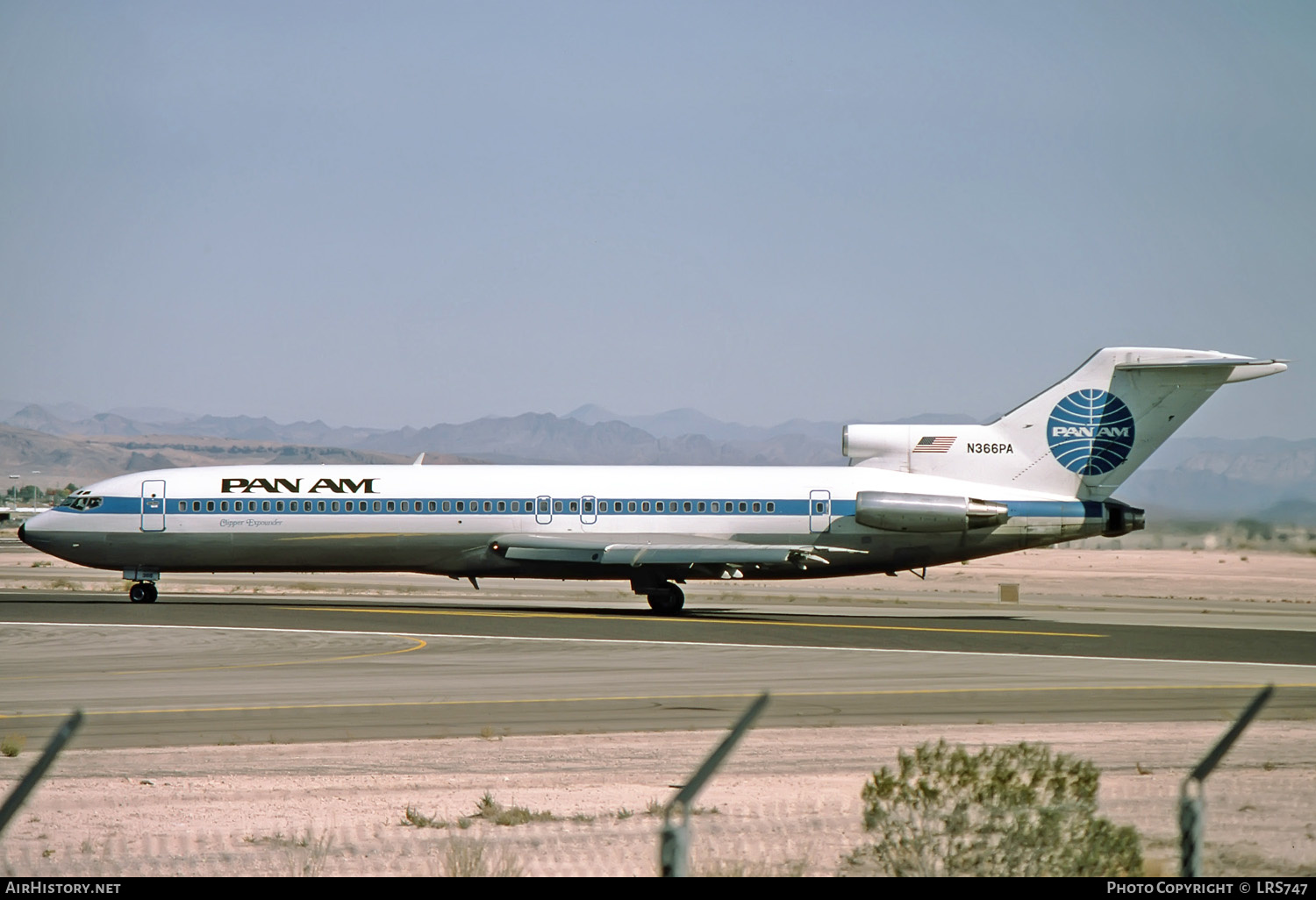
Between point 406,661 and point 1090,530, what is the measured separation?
789 inches

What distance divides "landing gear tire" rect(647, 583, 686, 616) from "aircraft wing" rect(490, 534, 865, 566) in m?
1.49

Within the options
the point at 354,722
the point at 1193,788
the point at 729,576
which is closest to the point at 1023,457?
the point at 729,576

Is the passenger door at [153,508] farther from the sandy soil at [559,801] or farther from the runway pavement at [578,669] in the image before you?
the sandy soil at [559,801]

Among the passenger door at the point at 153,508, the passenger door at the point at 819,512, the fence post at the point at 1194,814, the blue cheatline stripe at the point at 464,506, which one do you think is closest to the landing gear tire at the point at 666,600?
the blue cheatline stripe at the point at 464,506

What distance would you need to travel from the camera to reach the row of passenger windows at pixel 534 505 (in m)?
36.4

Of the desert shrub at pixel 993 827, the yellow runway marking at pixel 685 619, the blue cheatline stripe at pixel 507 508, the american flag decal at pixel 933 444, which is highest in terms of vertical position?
the american flag decal at pixel 933 444

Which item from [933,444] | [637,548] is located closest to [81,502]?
[637,548]

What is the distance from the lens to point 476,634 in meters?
28.7

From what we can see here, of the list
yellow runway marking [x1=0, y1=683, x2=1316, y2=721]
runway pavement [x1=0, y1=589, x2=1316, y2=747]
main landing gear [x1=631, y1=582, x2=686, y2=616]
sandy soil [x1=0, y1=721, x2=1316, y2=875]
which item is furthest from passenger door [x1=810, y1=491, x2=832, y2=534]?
sandy soil [x1=0, y1=721, x2=1316, y2=875]

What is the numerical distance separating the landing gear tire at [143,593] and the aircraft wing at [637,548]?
966 centimetres

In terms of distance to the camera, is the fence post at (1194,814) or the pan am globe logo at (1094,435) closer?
the fence post at (1194,814)

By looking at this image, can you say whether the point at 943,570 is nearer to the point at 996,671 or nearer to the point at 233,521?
the point at 233,521

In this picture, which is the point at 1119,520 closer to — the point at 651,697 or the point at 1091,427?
the point at 1091,427

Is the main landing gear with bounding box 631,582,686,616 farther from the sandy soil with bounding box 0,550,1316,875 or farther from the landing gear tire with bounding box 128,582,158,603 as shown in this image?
the sandy soil with bounding box 0,550,1316,875
